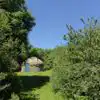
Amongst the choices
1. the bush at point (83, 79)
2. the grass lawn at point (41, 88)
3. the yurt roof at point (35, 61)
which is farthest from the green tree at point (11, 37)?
the yurt roof at point (35, 61)

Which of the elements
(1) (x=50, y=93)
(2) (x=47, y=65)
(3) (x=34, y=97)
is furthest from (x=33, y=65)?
(3) (x=34, y=97)

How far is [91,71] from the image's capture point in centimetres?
1983

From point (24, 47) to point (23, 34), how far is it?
5.11ft

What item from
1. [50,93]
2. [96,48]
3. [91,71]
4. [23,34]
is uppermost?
[23,34]

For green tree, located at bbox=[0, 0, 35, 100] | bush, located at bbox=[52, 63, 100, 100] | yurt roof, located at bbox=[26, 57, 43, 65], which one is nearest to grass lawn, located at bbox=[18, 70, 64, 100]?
green tree, located at bbox=[0, 0, 35, 100]

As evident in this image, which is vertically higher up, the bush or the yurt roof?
the yurt roof

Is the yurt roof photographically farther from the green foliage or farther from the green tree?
the green foliage

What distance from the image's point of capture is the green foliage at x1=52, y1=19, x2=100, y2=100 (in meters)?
19.8

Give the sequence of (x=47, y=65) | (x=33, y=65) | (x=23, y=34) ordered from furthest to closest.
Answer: (x=33, y=65) → (x=47, y=65) → (x=23, y=34)

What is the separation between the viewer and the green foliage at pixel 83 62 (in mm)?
19828

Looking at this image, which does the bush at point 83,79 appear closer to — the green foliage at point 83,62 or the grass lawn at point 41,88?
the green foliage at point 83,62

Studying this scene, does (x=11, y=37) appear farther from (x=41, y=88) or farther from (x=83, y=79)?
(x=83, y=79)

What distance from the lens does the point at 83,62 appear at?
20438 mm

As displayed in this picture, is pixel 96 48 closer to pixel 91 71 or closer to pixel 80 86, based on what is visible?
pixel 91 71
